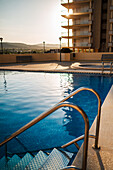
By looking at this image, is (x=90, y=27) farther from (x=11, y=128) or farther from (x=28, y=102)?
(x=11, y=128)

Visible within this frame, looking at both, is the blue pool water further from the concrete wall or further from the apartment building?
the apartment building

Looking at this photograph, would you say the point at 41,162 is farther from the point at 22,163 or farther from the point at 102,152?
the point at 102,152

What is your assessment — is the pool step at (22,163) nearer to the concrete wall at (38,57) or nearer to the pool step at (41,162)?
the pool step at (41,162)

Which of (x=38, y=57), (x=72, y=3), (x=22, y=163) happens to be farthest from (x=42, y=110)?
(x=72, y=3)

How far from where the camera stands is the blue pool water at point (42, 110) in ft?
15.1

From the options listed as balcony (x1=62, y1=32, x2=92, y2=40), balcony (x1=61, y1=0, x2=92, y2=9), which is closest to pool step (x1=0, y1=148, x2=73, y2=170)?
balcony (x1=62, y1=32, x2=92, y2=40)

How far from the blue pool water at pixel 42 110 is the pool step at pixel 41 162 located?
0.76 m

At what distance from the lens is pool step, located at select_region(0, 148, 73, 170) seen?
2829 mm

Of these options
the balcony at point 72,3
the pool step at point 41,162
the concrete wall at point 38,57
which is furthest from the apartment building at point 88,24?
A: the pool step at point 41,162

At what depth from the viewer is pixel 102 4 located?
1389 inches

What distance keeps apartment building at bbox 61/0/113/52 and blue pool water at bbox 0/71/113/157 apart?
24.8m

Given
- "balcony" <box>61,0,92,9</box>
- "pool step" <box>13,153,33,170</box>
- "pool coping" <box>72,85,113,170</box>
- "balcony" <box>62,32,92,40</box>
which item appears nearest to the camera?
"pool coping" <box>72,85,113,170</box>

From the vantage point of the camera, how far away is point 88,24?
3406 cm

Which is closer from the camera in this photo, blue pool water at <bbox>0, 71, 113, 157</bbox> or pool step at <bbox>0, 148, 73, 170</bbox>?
pool step at <bbox>0, 148, 73, 170</bbox>
